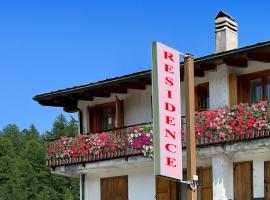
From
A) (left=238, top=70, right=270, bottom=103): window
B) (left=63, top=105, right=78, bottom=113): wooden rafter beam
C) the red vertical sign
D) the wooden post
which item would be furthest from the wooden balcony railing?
the wooden post

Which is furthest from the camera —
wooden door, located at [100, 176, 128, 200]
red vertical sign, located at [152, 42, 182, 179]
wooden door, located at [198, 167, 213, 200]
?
wooden door, located at [100, 176, 128, 200]

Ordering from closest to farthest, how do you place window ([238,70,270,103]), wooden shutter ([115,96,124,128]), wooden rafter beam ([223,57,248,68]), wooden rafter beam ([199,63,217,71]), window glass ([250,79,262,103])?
wooden rafter beam ([223,57,248,68]) → window ([238,70,270,103]) → wooden rafter beam ([199,63,217,71]) → window glass ([250,79,262,103]) → wooden shutter ([115,96,124,128])

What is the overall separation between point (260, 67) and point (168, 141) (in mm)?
12668

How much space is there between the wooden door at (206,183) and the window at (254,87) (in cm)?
269

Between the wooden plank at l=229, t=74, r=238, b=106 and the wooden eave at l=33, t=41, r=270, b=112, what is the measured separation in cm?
51

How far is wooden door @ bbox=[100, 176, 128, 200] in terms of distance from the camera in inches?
1188

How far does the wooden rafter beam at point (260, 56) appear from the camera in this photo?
25.7m

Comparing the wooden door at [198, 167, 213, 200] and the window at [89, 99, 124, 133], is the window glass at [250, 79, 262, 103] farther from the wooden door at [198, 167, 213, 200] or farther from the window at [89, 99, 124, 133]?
the window at [89, 99, 124, 133]

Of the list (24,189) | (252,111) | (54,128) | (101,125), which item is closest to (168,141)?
(252,111)

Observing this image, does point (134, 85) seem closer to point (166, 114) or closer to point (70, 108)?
point (70, 108)

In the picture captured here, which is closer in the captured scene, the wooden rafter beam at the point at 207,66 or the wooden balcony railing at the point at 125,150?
the wooden balcony railing at the point at 125,150

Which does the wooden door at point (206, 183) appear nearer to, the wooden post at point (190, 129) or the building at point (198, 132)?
the building at point (198, 132)

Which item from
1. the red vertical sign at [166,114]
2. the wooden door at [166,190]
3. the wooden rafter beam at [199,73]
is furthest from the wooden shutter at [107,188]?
the red vertical sign at [166,114]

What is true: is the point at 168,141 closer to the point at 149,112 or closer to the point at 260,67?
the point at 260,67
